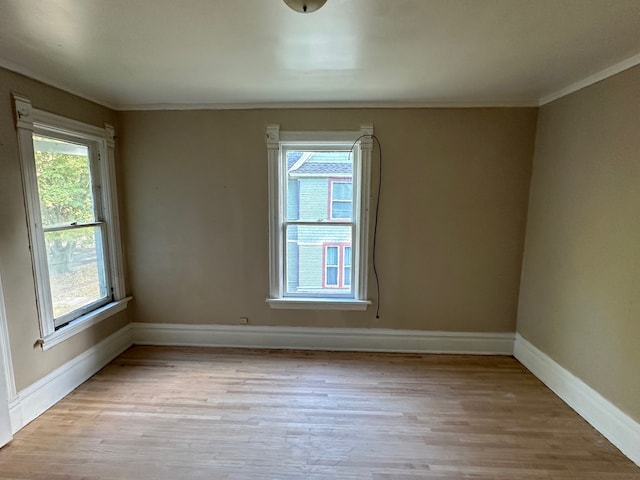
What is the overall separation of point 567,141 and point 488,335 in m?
1.85

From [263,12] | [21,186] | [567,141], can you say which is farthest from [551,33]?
[21,186]

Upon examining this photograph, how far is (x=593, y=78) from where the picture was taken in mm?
2205

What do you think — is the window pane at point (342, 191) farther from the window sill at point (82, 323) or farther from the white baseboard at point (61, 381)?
the white baseboard at point (61, 381)

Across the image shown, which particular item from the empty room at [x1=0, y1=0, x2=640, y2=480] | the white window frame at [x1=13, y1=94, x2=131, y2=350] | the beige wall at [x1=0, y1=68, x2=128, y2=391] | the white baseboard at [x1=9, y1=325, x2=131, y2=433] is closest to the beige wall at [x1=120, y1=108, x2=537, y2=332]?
the empty room at [x1=0, y1=0, x2=640, y2=480]

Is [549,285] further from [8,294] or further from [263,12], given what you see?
[8,294]

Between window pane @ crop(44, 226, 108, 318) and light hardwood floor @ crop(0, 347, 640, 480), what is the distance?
0.69 metres

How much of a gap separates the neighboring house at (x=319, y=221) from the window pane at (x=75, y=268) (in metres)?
1.74

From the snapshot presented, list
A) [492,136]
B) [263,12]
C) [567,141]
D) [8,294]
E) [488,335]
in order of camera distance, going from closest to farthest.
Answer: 1. [263,12]
2. [8,294]
3. [567,141]
4. [492,136]
5. [488,335]

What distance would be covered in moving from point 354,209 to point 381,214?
27cm

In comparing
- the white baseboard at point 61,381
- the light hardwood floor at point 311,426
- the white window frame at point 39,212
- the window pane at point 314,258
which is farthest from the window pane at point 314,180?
the white baseboard at point 61,381

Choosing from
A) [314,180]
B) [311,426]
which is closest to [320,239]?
[314,180]

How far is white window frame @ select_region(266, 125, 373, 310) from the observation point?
9.83 feet

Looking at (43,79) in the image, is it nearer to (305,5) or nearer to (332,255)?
(305,5)

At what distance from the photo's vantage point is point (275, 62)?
2039 millimetres
